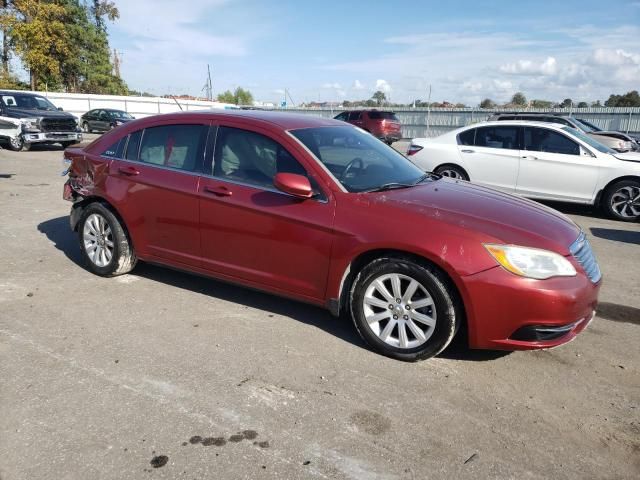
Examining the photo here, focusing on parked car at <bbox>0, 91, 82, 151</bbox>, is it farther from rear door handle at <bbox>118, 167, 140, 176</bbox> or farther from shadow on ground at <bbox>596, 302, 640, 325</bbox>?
shadow on ground at <bbox>596, 302, 640, 325</bbox>

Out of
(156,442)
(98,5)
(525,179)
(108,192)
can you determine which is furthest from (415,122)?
(98,5)

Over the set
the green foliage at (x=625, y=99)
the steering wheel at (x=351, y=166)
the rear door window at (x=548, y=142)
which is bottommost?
the steering wheel at (x=351, y=166)

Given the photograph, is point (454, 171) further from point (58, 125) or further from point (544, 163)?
point (58, 125)

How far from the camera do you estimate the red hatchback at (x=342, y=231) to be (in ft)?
10.9

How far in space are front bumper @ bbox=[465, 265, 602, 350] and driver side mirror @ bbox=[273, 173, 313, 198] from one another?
128cm

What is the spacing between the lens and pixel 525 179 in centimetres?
Answer: 906

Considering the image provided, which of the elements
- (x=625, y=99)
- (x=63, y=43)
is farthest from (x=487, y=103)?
(x=63, y=43)

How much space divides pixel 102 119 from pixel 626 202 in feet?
85.7

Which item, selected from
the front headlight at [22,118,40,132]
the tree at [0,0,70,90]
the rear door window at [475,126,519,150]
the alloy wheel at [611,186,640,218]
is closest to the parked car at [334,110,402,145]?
the front headlight at [22,118,40,132]

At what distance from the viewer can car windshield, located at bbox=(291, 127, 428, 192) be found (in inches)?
157

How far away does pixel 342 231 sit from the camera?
3641 mm

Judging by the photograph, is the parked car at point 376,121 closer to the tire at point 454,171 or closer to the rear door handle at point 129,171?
the tire at point 454,171

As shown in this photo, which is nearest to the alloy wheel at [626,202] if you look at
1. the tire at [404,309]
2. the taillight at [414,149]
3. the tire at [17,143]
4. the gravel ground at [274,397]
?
the taillight at [414,149]

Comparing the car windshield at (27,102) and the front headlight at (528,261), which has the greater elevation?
the car windshield at (27,102)
